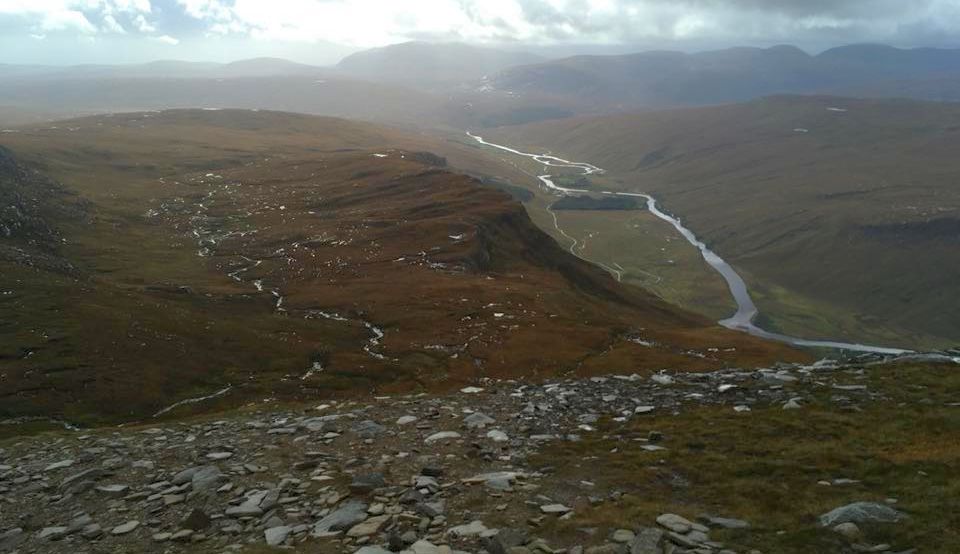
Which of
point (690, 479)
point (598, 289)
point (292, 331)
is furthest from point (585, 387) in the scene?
point (598, 289)

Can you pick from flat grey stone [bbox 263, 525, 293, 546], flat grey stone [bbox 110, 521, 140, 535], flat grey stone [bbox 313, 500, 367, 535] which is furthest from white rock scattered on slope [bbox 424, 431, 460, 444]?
flat grey stone [bbox 110, 521, 140, 535]

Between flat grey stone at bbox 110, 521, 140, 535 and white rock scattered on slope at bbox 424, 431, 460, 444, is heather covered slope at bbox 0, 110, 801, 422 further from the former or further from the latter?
white rock scattered on slope at bbox 424, 431, 460, 444

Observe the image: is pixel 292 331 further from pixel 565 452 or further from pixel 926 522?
pixel 926 522

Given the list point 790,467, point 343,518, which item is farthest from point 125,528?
point 790,467

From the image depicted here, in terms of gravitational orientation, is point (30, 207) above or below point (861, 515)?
below

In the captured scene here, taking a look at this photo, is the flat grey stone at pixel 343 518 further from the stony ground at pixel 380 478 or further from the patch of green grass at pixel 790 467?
the patch of green grass at pixel 790 467

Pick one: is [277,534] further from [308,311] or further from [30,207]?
[30,207]
